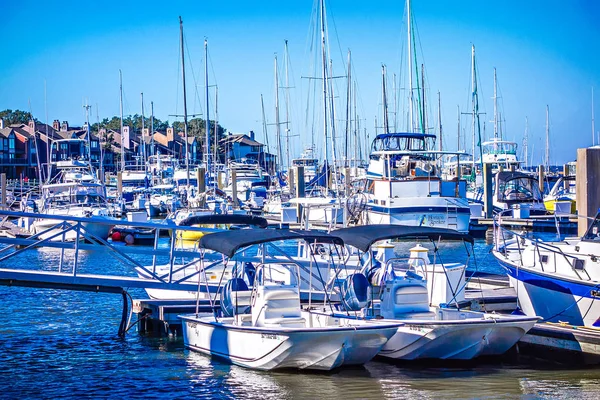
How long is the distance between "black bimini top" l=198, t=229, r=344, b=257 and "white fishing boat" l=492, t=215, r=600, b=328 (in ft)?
16.7

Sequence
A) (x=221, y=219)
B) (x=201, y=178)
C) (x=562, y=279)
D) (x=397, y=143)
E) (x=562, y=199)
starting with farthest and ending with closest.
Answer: (x=201, y=178)
(x=562, y=199)
(x=397, y=143)
(x=221, y=219)
(x=562, y=279)

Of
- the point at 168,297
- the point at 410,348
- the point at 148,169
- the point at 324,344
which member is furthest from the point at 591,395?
the point at 148,169

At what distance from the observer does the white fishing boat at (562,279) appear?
19.0 m

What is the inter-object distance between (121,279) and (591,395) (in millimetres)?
10874

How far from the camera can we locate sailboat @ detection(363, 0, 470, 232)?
142ft

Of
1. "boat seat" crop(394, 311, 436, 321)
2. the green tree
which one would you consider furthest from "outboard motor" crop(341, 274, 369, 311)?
the green tree

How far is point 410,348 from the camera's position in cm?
1772

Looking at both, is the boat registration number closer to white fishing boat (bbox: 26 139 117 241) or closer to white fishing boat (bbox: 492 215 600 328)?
white fishing boat (bbox: 492 215 600 328)

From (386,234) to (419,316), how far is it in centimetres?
182

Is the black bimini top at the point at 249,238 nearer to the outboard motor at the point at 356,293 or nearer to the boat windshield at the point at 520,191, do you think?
the outboard motor at the point at 356,293

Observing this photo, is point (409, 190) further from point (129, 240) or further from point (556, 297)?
point (556, 297)

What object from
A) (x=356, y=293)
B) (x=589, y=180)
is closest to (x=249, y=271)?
(x=356, y=293)

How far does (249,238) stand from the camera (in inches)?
701

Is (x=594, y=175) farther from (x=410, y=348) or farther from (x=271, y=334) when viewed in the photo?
(x=271, y=334)
